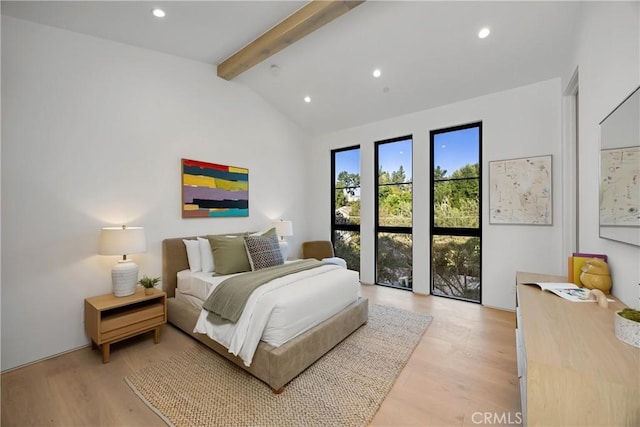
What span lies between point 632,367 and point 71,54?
425cm

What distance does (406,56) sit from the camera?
9.82 feet

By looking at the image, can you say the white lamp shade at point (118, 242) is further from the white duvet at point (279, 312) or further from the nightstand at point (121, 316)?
the white duvet at point (279, 312)

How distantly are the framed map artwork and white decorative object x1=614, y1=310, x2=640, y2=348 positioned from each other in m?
2.36

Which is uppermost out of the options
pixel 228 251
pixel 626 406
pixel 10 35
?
pixel 10 35

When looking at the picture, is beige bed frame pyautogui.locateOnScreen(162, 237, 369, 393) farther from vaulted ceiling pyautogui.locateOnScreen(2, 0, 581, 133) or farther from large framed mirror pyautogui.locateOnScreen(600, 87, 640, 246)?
vaulted ceiling pyautogui.locateOnScreen(2, 0, 581, 133)

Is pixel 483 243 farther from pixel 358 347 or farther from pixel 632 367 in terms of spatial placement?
pixel 632 367

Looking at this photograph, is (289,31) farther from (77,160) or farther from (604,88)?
(604,88)

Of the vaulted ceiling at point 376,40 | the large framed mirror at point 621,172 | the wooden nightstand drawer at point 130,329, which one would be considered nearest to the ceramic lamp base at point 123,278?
the wooden nightstand drawer at point 130,329

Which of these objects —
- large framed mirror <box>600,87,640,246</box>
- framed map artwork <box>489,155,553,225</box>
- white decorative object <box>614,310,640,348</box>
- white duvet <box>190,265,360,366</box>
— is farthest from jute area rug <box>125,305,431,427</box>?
framed map artwork <box>489,155,553,225</box>

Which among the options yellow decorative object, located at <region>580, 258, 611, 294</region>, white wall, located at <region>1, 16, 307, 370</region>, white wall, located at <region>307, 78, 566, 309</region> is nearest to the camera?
yellow decorative object, located at <region>580, 258, 611, 294</region>

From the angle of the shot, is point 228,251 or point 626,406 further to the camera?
point 228,251

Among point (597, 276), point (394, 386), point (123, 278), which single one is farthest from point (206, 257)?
point (597, 276)

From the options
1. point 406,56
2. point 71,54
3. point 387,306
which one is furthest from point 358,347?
point 71,54

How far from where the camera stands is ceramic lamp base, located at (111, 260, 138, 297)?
2445 mm
